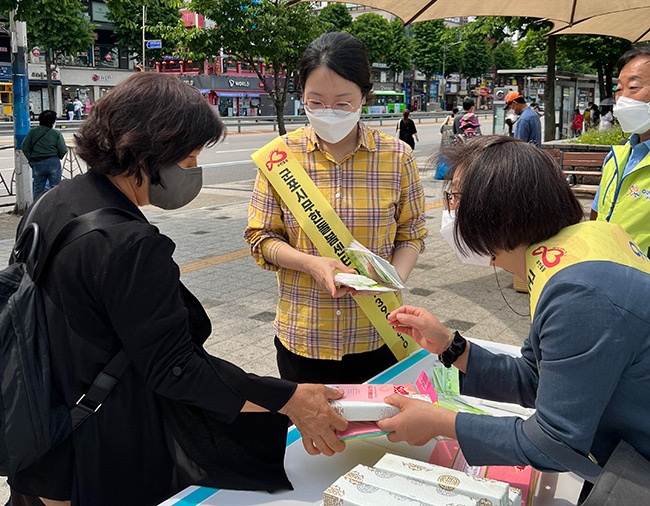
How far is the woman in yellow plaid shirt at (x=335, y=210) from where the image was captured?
2.17 meters

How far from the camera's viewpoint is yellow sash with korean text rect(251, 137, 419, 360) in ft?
7.10

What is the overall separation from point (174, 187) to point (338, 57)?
0.83 meters

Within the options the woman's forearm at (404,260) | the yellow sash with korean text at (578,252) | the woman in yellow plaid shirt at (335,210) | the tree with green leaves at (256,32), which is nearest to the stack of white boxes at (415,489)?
the yellow sash with korean text at (578,252)

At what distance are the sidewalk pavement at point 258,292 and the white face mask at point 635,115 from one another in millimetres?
1000

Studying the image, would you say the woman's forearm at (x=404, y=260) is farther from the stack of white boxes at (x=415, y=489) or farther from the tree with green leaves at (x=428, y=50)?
the tree with green leaves at (x=428, y=50)

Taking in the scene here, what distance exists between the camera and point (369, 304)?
2.17 m

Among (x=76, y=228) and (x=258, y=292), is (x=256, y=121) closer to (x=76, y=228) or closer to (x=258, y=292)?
(x=258, y=292)

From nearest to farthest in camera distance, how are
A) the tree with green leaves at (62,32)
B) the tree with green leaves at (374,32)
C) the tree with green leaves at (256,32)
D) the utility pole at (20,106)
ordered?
1. the utility pole at (20,106)
2. the tree with green leaves at (256,32)
3. the tree with green leaves at (62,32)
4. the tree with green leaves at (374,32)

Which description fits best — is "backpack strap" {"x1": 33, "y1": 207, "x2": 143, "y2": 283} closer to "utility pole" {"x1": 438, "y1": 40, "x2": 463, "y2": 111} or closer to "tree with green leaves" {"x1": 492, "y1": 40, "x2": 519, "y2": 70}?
Result: "utility pole" {"x1": 438, "y1": 40, "x2": 463, "y2": 111}

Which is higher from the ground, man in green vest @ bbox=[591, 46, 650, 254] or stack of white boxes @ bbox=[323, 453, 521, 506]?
man in green vest @ bbox=[591, 46, 650, 254]

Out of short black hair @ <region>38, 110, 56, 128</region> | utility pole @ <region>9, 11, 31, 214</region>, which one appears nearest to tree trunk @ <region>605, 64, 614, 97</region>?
short black hair @ <region>38, 110, 56, 128</region>

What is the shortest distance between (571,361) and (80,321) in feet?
3.24

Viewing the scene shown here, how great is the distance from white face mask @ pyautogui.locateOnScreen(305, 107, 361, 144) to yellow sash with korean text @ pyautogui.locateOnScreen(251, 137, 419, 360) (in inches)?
5.4

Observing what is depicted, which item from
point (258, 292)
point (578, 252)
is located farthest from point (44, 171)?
point (578, 252)
